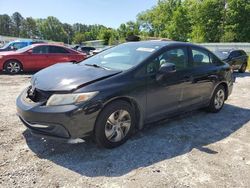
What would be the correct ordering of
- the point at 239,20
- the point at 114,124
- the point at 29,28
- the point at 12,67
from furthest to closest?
1. the point at 29,28
2. the point at 239,20
3. the point at 12,67
4. the point at 114,124

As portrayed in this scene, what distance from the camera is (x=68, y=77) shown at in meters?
4.09

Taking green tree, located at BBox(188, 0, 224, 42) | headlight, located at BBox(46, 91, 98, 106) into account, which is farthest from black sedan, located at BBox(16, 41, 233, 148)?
green tree, located at BBox(188, 0, 224, 42)

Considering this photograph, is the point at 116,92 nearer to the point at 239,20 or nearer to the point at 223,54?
the point at 223,54

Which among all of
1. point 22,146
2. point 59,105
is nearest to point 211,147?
point 59,105

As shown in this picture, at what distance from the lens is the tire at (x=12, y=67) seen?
1180 cm

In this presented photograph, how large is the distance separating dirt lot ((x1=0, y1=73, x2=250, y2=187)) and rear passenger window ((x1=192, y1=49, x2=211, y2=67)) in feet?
4.11

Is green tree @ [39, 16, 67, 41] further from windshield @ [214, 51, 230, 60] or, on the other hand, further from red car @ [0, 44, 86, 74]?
windshield @ [214, 51, 230, 60]

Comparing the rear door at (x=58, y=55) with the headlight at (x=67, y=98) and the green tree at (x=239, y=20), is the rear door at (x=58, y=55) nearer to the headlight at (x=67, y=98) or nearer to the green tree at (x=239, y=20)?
the headlight at (x=67, y=98)

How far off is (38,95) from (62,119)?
63 centimetres

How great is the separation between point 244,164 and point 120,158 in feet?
5.62

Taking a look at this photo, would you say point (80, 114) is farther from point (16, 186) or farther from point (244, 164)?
point (244, 164)

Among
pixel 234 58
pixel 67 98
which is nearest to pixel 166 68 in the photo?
→ pixel 67 98

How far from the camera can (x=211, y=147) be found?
14.4 ft

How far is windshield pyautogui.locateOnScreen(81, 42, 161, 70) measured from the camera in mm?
4573
